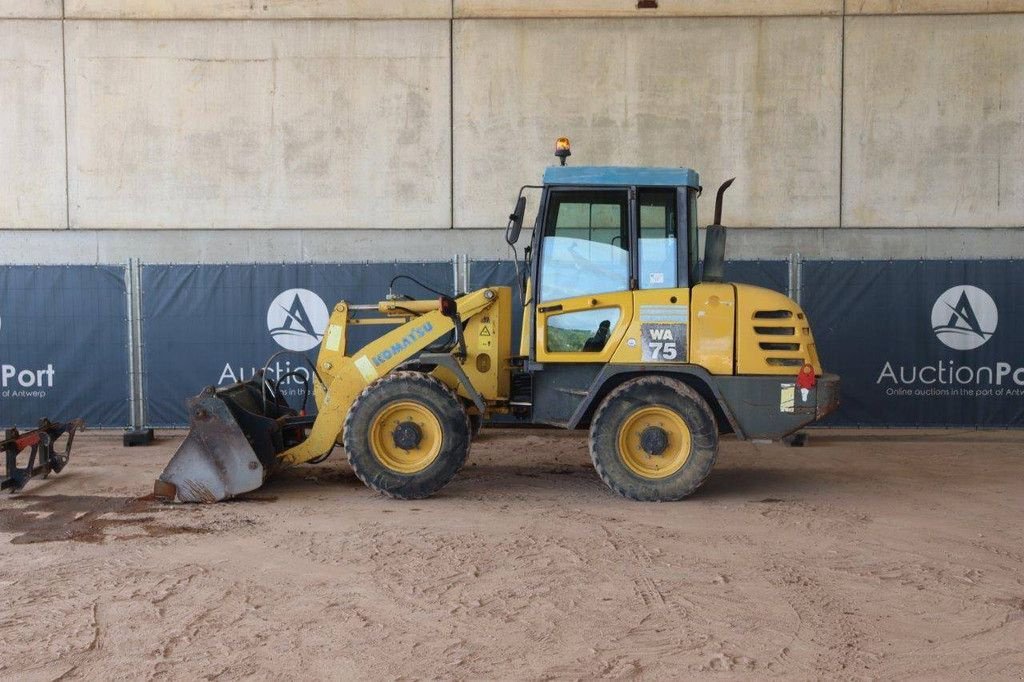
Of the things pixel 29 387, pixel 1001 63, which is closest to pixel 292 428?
pixel 29 387

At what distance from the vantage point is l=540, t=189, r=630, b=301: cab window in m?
7.40

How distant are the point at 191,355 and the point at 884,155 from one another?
9234 mm

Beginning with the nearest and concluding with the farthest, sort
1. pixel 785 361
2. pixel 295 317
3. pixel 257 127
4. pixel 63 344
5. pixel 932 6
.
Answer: pixel 785 361 < pixel 63 344 < pixel 295 317 < pixel 932 6 < pixel 257 127

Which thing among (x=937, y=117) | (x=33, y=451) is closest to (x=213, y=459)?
(x=33, y=451)

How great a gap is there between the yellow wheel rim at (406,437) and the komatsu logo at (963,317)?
6454 mm

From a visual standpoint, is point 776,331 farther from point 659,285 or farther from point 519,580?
point 519,580

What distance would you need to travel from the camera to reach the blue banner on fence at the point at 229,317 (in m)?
10.8

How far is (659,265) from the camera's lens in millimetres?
7391

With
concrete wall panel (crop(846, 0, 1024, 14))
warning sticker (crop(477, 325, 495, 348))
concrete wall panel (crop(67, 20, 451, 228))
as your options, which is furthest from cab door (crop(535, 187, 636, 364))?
concrete wall panel (crop(846, 0, 1024, 14))

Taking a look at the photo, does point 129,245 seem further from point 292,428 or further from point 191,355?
point 292,428

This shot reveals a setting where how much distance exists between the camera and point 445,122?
39.9ft

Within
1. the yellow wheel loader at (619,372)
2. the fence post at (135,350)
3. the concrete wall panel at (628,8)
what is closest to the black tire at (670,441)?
the yellow wheel loader at (619,372)

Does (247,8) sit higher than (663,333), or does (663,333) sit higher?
(247,8)

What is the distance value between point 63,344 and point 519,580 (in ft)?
25.1
